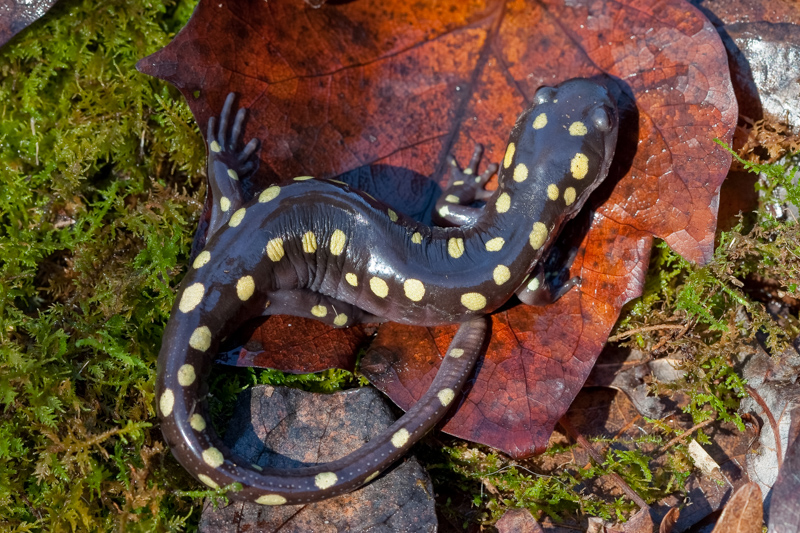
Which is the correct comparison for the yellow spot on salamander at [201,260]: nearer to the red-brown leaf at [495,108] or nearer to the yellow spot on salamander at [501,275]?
the red-brown leaf at [495,108]

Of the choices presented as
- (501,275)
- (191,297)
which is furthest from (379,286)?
(191,297)

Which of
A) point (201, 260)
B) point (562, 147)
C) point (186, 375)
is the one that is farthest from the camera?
point (562, 147)

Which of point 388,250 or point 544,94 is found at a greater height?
point 544,94

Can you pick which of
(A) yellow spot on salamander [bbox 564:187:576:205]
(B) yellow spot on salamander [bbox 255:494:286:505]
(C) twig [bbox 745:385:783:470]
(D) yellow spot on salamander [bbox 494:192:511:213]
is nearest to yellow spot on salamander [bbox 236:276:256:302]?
(B) yellow spot on salamander [bbox 255:494:286:505]

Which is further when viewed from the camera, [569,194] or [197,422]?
[569,194]

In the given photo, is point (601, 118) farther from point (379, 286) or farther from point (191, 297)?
point (191, 297)

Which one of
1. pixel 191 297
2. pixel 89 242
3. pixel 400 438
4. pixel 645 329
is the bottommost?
pixel 645 329

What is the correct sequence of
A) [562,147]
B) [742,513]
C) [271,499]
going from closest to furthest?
[742,513]
[271,499]
[562,147]

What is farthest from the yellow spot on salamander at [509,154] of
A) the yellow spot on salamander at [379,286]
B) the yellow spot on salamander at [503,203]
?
the yellow spot on salamander at [379,286]
